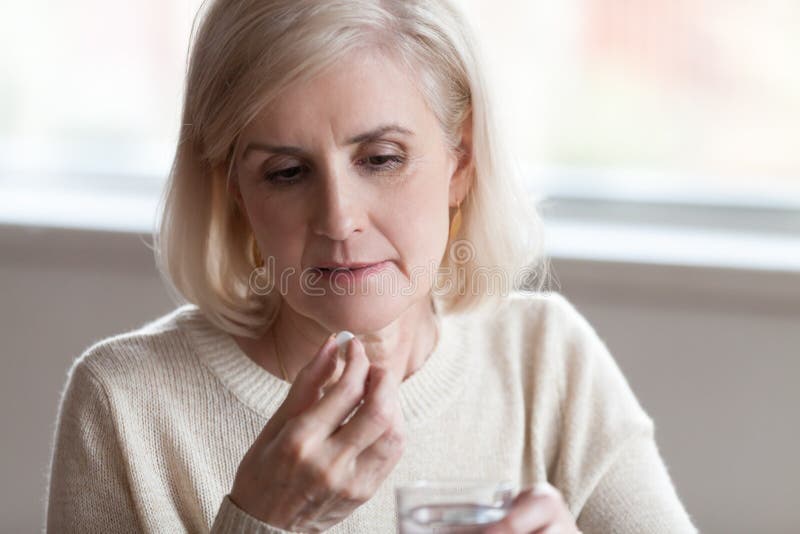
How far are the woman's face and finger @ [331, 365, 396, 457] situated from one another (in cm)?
24

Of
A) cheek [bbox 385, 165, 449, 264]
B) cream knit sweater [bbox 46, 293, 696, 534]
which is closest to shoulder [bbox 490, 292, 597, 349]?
cream knit sweater [bbox 46, 293, 696, 534]

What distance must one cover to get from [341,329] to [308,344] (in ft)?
0.59

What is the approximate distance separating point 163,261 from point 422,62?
505 millimetres

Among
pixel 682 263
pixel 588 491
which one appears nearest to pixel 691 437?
pixel 682 263

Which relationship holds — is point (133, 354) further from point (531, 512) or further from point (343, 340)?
point (531, 512)

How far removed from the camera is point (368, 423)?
46.2 inches

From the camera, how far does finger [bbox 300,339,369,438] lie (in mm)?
1182

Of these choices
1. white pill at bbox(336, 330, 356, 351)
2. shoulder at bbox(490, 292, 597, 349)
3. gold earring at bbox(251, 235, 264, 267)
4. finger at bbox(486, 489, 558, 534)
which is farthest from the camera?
shoulder at bbox(490, 292, 597, 349)

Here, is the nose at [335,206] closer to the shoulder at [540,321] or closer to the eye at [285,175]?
the eye at [285,175]

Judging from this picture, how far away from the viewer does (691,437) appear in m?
2.50

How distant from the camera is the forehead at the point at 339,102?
1353mm

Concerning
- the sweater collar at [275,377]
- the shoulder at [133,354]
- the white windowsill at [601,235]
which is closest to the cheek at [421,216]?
the sweater collar at [275,377]

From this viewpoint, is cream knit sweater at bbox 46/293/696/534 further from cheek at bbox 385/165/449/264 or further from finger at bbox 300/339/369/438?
finger at bbox 300/339/369/438

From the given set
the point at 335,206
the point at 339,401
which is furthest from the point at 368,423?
the point at 335,206
